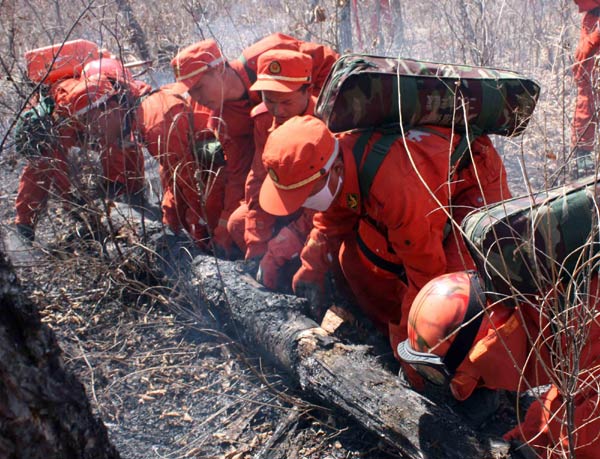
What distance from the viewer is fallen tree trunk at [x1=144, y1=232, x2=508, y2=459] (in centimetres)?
229

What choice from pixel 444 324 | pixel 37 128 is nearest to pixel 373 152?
pixel 444 324

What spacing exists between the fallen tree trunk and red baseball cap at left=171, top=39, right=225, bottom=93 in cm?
130

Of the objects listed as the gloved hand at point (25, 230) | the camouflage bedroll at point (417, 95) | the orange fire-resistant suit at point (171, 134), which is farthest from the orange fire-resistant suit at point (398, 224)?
the gloved hand at point (25, 230)

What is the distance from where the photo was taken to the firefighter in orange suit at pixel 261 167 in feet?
12.2

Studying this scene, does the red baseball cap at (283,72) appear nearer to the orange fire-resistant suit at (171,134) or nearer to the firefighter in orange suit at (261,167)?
the firefighter in orange suit at (261,167)

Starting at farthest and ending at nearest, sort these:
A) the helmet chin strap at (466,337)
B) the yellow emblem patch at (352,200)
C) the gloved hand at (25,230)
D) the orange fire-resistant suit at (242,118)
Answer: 1. the gloved hand at (25,230)
2. the orange fire-resistant suit at (242,118)
3. the yellow emblem patch at (352,200)
4. the helmet chin strap at (466,337)

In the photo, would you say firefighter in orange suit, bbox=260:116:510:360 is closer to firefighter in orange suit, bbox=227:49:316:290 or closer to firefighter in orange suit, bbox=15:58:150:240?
firefighter in orange suit, bbox=227:49:316:290

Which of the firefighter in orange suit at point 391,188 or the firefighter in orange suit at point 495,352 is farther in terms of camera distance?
the firefighter in orange suit at point 391,188

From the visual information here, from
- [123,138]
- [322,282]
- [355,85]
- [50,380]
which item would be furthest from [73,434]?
[123,138]

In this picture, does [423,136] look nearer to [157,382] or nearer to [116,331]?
[157,382]

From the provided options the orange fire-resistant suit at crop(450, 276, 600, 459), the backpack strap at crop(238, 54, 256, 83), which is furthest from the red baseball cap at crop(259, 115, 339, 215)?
the backpack strap at crop(238, 54, 256, 83)

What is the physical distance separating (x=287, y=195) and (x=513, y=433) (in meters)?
1.40

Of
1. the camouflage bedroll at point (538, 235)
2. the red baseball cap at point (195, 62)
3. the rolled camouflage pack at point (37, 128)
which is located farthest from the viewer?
the red baseball cap at point (195, 62)

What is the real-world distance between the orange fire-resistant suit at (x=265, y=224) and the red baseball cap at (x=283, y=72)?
0.84 feet
